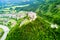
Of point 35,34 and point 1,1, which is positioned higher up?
point 35,34

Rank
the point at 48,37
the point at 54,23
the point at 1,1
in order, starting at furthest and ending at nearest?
the point at 1,1 < the point at 54,23 < the point at 48,37

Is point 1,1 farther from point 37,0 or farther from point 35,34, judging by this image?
point 35,34

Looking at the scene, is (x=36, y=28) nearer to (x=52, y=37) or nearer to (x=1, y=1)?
(x=52, y=37)

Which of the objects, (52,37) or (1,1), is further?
(1,1)

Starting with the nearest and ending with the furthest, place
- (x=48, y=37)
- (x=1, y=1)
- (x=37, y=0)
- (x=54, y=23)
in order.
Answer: (x=48, y=37) < (x=54, y=23) < (x=37, y=0) < (x=1, y=1)

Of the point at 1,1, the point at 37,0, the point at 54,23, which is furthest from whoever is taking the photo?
the point at 1,1

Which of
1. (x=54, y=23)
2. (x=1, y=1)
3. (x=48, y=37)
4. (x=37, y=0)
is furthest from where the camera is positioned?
(x=1, y=1)

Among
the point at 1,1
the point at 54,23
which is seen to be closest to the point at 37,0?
the point at 1,1

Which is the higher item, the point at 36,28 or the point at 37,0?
the point at 36,28

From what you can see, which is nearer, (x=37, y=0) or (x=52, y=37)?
(x=52, y=37)
